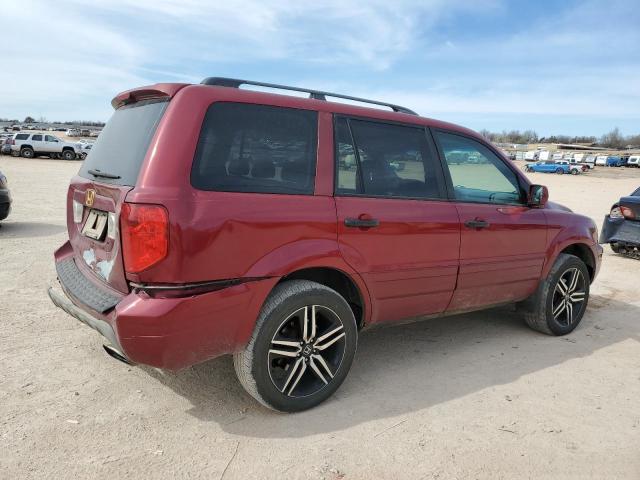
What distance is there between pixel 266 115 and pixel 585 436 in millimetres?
2629

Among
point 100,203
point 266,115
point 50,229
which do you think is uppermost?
point 266,115

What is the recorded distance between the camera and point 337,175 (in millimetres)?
3197

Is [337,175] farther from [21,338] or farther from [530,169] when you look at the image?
[530,169]

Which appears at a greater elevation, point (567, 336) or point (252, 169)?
point (252, 169)

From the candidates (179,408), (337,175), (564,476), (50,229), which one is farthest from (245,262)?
(50,229)

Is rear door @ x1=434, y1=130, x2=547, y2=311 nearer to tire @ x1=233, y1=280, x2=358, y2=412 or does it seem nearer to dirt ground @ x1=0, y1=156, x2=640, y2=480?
dirt ground @ x1=0, y1=156, x2=640, y2=480

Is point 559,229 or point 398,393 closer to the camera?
point 398,393

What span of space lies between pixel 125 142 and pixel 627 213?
305 inches

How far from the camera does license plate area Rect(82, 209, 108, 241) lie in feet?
9.77

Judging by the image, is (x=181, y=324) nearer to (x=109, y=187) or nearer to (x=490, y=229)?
(x=109, y=187)

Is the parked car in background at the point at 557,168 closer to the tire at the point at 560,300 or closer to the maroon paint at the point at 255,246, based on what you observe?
the tire at the point at 560,300

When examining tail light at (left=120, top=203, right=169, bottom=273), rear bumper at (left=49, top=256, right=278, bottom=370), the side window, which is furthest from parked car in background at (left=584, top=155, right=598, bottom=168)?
tail light at (left=120, top=203, right=169, bottom=273)

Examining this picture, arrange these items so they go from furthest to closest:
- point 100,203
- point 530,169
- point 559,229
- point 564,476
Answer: point 530,169 < point 559,229 < point 100,203 < point 564,476

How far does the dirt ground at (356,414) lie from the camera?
103 inches
